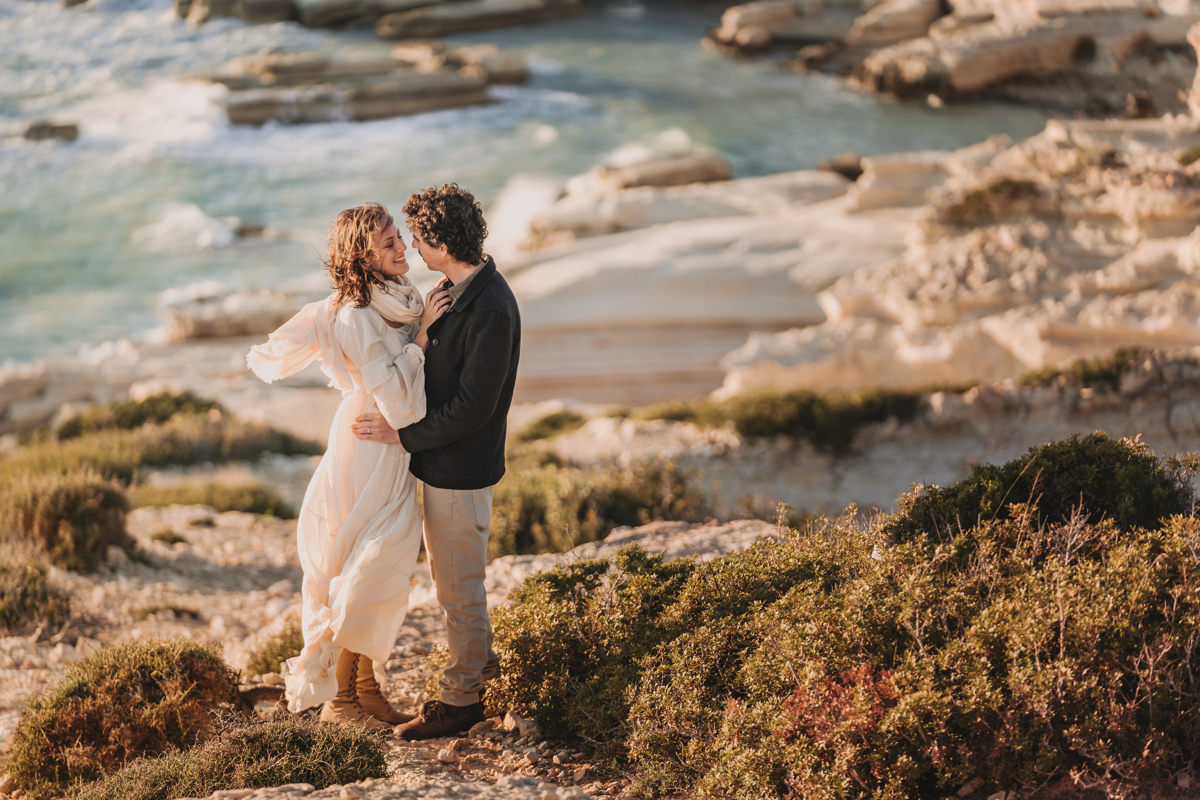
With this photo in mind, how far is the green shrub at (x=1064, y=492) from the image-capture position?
179 inches

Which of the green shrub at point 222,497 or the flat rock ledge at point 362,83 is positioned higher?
the flat rock ledge at point 362,83

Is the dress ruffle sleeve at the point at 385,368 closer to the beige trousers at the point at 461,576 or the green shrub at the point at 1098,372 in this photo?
the beige trousers at the point at 461,576

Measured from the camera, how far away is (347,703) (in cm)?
472

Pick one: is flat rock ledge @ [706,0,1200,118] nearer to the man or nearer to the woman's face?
the man

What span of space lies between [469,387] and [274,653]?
2.70 m

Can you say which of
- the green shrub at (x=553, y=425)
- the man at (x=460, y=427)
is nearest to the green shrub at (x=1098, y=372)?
the green shrub at (x=553, y=425)

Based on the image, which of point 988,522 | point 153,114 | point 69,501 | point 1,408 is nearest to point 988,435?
point 988,522

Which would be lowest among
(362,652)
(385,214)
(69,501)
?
(69,501)

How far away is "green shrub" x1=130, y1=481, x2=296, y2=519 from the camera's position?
38.5 feet

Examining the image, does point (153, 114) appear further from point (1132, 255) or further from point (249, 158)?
point (1132, 255)

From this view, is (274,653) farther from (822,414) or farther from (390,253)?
(822,414)

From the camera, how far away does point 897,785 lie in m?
3.33

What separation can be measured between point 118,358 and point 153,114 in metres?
23.7

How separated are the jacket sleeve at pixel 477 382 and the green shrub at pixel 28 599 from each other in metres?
4.45
